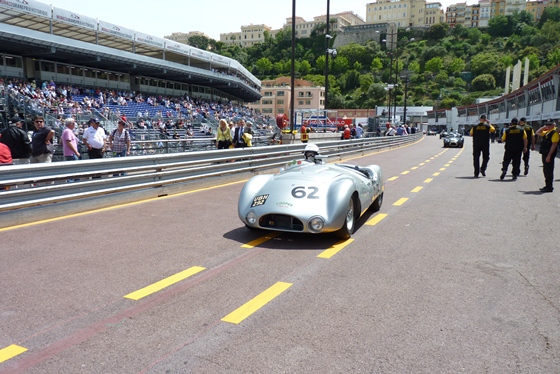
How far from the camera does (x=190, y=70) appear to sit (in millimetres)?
45562

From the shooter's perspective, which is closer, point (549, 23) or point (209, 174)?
point (209, 174)

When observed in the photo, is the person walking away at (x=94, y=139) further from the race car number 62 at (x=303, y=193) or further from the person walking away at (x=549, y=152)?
the person walking away at (x=549, y=152)

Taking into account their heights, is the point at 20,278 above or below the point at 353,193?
below

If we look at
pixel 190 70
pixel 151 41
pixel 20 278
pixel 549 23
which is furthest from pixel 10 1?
pixel 549 23

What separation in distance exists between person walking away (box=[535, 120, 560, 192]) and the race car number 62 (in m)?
7.34

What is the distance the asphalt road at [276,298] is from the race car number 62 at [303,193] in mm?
611

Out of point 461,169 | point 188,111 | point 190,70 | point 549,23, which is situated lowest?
point 461,169

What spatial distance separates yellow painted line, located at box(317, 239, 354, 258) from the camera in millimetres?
5348

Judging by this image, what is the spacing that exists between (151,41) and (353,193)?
126 feet

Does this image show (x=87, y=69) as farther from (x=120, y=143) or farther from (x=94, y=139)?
(x=94, y=139)

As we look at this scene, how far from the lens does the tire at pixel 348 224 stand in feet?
19.6

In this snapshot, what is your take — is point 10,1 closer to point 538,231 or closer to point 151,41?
point 151,41

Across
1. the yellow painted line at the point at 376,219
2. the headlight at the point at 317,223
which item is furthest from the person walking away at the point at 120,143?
the headlight at the point at 317,223

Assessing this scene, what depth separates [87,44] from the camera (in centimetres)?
3338
